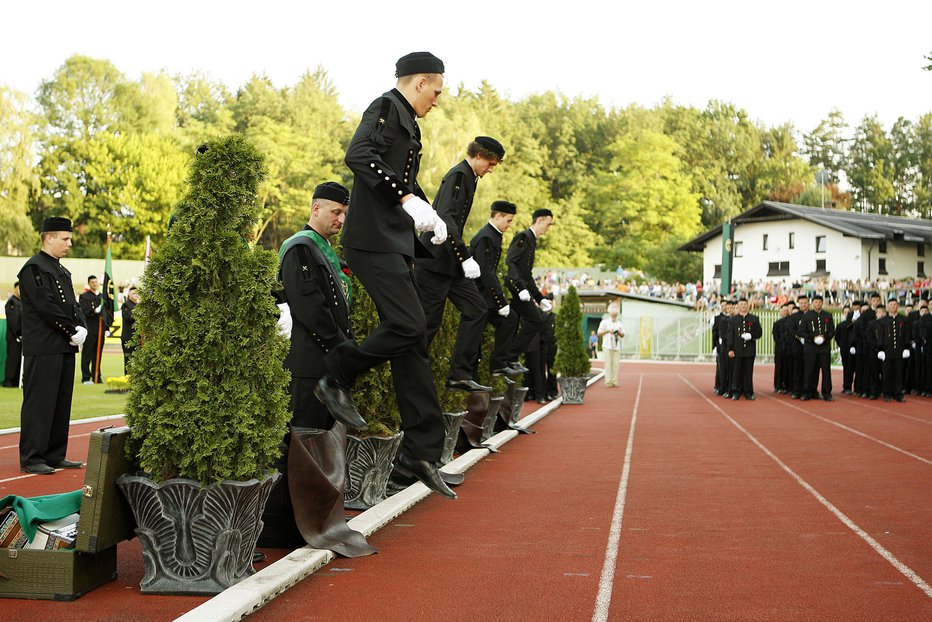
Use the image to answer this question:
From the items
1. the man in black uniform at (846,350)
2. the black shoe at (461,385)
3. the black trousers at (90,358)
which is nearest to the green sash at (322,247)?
the black shoe at (461,385)

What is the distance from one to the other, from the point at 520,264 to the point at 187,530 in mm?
7163

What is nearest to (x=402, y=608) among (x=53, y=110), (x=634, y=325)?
(x=634, y=325)

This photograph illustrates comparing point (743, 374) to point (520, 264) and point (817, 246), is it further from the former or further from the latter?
point (817, 246)

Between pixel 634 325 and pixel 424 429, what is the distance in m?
44.9

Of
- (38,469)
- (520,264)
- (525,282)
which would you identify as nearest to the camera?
(38,469)

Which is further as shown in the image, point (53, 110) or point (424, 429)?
point (53, 110)

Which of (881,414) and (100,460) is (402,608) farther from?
(881,414)

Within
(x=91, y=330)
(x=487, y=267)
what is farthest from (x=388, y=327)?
(x=91, y=330)

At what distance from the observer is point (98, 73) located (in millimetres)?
64750

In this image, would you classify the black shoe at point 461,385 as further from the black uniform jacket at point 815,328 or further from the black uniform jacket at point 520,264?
the black uniform jacket at point 815,328

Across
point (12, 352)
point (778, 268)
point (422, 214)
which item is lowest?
point (12, 352)

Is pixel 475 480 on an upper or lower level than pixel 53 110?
lower

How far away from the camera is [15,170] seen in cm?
5597

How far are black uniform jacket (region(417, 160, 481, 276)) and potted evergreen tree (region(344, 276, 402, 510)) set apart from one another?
0.84 m
